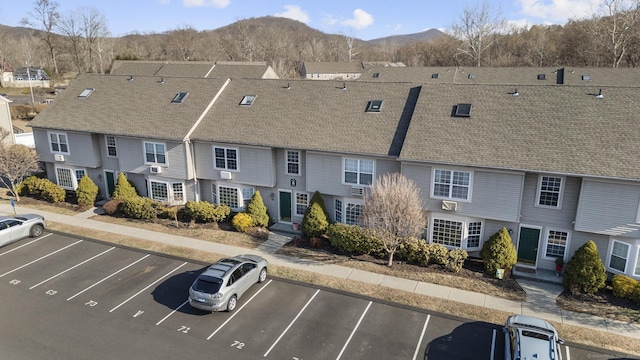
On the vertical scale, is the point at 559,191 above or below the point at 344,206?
above

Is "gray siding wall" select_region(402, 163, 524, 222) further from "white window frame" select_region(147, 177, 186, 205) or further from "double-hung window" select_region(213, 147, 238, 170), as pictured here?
"white window frame" select_region(147, 177, 186, 205)

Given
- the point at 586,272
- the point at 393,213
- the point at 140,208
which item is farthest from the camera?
the point at 140,208

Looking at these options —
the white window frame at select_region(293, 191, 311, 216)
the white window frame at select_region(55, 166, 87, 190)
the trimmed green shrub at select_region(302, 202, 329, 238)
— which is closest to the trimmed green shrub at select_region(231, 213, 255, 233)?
the white window frame at select_region(293, 191, 311, 216)

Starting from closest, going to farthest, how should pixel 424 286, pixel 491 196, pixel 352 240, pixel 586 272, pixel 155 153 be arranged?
pixel 586 272, pixel 424 286, pixel 491 196, pixel 352 240, pixel 155 153

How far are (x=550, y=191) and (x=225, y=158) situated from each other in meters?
18.3

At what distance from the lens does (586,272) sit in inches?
699

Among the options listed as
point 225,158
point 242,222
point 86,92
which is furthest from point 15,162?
point 242,222

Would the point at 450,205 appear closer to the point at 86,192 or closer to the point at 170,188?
the point at 170,188

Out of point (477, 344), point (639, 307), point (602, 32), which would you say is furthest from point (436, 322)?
point (602, 32)

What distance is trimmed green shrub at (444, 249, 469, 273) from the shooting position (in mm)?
20075

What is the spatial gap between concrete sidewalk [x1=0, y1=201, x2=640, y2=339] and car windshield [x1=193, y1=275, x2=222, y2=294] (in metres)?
5.15

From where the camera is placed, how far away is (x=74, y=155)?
1190 inches

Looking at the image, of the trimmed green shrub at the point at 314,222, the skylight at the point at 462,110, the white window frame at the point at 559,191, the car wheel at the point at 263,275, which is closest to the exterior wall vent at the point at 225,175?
the trimmed green shrub at the point at 314,222

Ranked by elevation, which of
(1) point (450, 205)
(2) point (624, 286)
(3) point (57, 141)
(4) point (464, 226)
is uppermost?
(3) point (57, 141)
